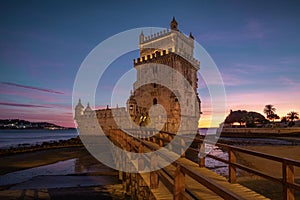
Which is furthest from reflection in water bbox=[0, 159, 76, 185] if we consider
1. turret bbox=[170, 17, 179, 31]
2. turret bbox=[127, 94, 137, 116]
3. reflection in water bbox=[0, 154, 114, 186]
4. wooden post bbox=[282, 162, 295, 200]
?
turret bbox=[170, 17, 179, 31]

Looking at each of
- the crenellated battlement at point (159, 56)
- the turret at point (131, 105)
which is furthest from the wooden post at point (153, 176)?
the turret at point (131, 105)

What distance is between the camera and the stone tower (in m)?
49.7

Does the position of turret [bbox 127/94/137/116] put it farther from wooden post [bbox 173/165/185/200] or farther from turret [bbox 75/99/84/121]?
wooden post [bbox 173/165/185/200]

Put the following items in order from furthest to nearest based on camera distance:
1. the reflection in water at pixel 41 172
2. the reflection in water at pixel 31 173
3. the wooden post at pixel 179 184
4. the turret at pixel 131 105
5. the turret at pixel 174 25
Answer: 1. the turret at pixel 174 25
2. the turret at pixel 131 105
3. the reflection in water at pixel 41 172
4. the reflection in water at pixel 31 173
5. the wooden post at pixel 179 184

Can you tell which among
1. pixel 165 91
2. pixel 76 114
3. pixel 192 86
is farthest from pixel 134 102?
pixel 76 114

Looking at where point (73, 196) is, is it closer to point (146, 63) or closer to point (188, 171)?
point (188, 171)

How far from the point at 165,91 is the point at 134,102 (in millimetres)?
Answer: 7988

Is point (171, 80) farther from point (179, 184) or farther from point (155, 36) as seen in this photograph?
point (179, 184)

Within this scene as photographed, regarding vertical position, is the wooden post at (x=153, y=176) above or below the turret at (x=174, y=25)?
below

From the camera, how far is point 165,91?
167 ft

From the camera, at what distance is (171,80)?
4988cm

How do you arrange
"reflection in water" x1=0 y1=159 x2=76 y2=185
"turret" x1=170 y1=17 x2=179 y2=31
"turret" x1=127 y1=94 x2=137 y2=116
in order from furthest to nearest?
"turret" x1=170 y1=17 x2=179 y2=31
"turret" x1=127 y1=94 x2=137 y2=116
"reflection in water" x1=0 y1=159 x2=76 y2=185

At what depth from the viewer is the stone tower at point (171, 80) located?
1956 inches

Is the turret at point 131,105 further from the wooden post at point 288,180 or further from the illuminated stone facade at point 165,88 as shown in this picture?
the wooden post at point 288,180
